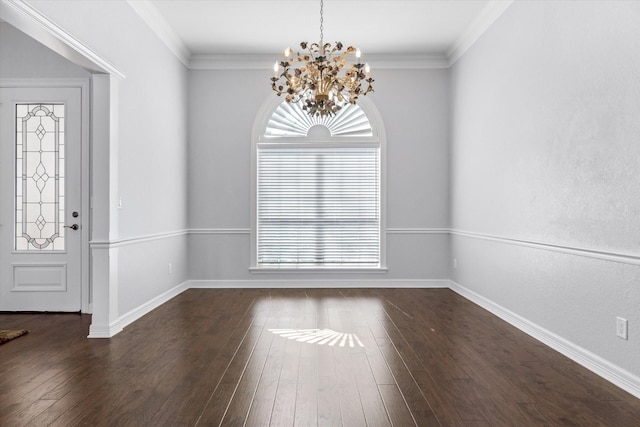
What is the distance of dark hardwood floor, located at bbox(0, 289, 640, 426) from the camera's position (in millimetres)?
2568

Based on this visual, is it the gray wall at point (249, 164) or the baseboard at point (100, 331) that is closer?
the baseboard at point (100, 331)

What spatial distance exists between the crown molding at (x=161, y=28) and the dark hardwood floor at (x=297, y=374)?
3.11 metres

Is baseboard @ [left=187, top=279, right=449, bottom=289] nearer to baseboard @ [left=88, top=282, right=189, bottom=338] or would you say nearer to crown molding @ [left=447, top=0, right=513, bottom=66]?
baseboard @ [left=88, top=282, right=189, bottom=338]

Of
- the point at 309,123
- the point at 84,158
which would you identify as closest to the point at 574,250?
the point at 309,123

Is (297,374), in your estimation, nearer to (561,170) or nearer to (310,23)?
(561,170)

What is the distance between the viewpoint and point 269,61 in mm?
6656

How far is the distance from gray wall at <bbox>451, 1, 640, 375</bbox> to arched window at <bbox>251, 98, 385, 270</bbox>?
1.56 meters

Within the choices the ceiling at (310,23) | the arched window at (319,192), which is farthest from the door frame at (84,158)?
the arched window at (319,192)

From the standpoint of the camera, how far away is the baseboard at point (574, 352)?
9.66 feet

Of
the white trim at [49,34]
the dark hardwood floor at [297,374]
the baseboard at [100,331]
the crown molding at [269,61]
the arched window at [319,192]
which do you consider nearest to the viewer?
the dark hardwood floor at [297,374]

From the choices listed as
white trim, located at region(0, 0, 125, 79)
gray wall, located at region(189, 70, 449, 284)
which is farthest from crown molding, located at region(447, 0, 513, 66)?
white trim, located at region(0, 0, 125, 79)

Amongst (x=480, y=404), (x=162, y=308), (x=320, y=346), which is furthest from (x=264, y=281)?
(x=480, y=404)

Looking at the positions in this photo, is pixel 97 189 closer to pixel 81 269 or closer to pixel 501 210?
pixel 81 269

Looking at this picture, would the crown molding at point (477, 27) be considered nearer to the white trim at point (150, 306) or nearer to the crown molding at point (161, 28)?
the crown molding at point (161, 28)
